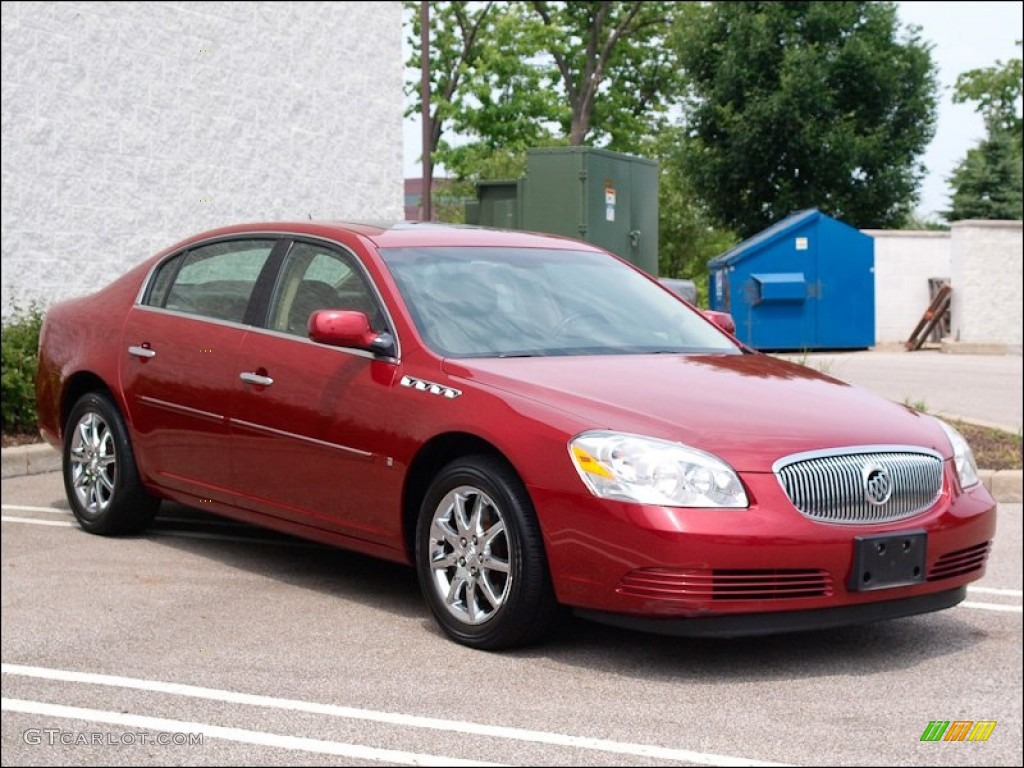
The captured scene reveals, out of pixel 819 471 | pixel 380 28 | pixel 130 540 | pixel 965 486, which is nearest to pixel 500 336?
pixel 819 471

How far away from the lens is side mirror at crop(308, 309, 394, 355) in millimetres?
5109

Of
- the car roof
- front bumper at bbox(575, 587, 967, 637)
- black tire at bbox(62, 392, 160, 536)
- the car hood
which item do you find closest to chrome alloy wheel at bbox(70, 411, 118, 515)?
black tire at bbox(62, 392, 160, 536)

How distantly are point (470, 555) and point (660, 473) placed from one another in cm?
81

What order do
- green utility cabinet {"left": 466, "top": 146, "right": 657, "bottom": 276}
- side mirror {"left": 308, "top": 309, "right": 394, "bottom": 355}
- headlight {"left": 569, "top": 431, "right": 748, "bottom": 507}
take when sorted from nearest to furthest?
headlight {"left": 569, "top": 431, "right": 748, "bottom": 507}
side mirror {"left": 308, "top": 309, "right": 394, "bottom": 355}
green utility cabinet {"left": 466, "top": 146, "right": 657, "bottom": 276}

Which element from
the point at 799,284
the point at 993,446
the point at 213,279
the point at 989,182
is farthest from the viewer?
the point at 989,182

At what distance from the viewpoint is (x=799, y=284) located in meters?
22.9

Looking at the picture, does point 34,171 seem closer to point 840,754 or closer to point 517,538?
point 517,538

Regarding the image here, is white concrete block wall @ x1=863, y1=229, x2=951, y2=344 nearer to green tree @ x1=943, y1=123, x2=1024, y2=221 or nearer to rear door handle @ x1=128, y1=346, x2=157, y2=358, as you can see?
green tree @ x1=943, y1=123, x2=1024, y2=221

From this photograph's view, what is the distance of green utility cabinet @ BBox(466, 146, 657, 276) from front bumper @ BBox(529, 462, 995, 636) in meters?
7.19

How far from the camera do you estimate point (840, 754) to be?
3.62 meters

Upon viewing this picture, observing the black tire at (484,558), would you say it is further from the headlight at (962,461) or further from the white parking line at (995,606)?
the white parking line at (995,606)
